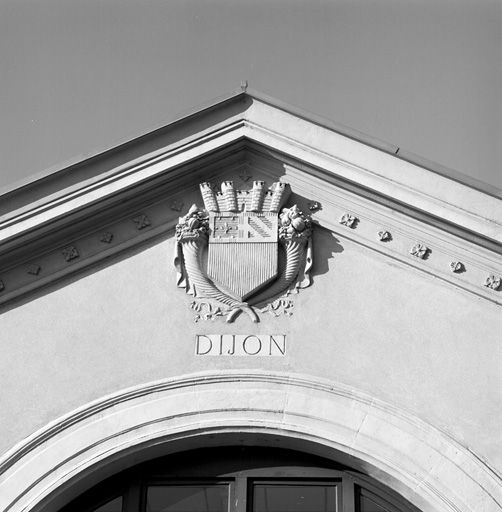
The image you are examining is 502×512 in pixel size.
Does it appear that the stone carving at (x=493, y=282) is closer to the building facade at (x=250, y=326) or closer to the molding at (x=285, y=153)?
the building facade at (x=250, y=326)

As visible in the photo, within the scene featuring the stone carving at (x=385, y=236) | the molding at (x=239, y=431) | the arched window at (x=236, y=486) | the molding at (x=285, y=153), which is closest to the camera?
the molding at (x=239, y=431)

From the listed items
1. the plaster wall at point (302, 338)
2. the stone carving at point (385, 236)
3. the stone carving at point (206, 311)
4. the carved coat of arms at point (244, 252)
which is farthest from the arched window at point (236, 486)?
the stone carving at point (385, 236)

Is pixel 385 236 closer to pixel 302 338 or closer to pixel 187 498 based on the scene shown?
pixel 302 338

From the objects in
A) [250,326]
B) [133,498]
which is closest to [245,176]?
[250,326]

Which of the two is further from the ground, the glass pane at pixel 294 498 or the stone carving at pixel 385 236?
the stone carving at pixel 385 236

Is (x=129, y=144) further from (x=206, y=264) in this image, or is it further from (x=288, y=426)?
(x=288, y=426)

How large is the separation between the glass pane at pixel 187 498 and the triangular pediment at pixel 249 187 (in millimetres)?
2209

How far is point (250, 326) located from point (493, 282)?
2219 mm

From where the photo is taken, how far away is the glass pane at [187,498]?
12633mm

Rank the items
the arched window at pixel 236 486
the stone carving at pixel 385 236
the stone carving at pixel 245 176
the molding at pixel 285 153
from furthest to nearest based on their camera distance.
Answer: the stone carving at pixel 245 176 → the stone carving at pixel 385 236 → the molding at pixel 285 153 → the arched window at pixel 236 486

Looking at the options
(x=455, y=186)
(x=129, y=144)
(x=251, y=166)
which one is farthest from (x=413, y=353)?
(x=129, y=144)

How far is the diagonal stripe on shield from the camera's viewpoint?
12875mm

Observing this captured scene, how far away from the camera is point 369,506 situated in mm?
12523

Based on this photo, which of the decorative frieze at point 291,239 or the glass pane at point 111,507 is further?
the decorative frieze at point 291,239
